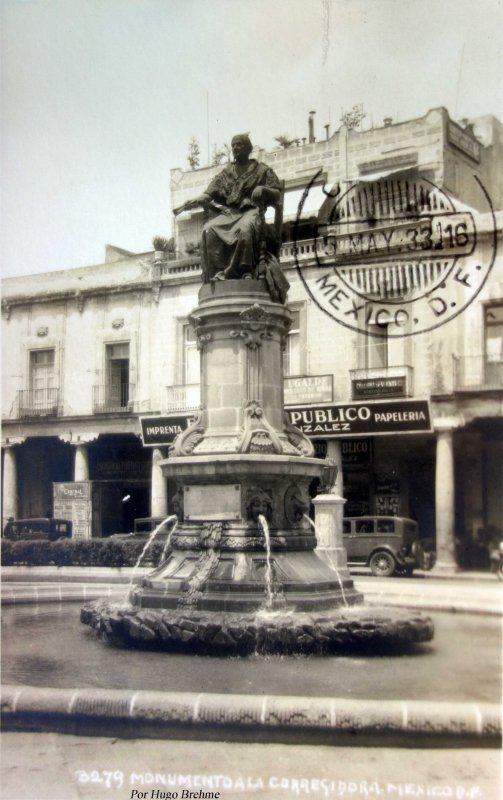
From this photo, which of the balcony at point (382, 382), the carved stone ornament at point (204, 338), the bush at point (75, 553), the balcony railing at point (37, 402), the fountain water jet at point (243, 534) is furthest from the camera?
the balcony railing at point (37, 402)

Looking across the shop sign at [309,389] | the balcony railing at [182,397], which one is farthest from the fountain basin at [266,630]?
the balcony railing at [182,397]

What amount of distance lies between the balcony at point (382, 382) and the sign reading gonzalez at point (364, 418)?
38 centimetres

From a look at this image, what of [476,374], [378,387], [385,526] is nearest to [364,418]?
[378,387]

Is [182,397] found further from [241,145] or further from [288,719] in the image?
[288,719]

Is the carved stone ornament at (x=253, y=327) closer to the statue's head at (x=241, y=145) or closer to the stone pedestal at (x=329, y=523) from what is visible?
the statue's head at (x=241, y=145)

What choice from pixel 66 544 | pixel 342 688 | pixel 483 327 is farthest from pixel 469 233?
pixel 342 688

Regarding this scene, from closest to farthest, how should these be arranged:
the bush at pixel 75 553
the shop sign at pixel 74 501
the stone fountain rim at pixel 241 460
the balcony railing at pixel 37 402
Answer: the stone fountain rim at pixel 241 460 → the bush at pixel 75 553 → the shop sign at pixel 74 501 → the balcony railing at pixel 37 402

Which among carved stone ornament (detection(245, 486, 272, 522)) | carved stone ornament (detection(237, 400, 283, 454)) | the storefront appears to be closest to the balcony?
the storefront

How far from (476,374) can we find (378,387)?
3104 mm

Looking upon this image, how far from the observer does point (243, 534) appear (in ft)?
31.6

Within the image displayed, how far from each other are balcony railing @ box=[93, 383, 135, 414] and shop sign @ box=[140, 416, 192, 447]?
1.00 m

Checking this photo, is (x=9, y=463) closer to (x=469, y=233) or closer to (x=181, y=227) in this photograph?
(x=181, y=227)

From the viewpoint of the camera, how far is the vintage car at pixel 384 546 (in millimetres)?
22344

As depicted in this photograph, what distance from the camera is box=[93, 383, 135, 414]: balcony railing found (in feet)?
100
